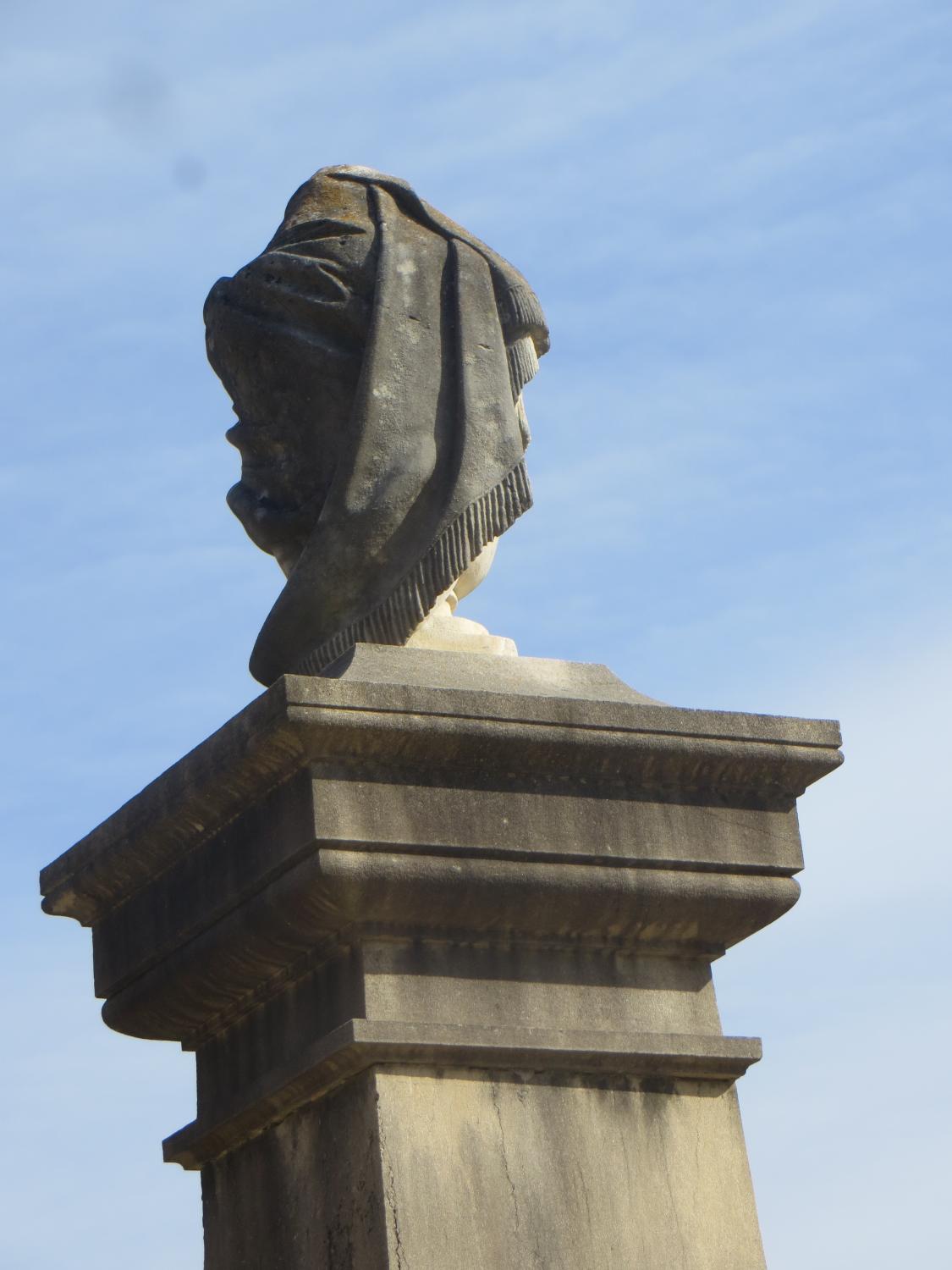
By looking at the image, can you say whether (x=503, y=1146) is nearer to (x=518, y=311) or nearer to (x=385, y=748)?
(x=385, y=748)

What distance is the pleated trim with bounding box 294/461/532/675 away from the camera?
4773mm

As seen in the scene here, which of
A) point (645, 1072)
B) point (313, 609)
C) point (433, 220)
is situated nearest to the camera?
point (645, 1072)

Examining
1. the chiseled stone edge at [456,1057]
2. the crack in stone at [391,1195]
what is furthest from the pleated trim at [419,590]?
the crack in stone at [391,1195]

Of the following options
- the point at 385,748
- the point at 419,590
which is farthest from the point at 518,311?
the point at 385,748

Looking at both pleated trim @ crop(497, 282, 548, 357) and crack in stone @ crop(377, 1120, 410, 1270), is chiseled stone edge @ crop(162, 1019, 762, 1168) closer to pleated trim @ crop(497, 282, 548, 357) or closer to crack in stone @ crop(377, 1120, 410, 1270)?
crack in stone @ crop(377, 1120, 410, 1270)

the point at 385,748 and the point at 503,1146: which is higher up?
the point at 385,748

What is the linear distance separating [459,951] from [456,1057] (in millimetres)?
223

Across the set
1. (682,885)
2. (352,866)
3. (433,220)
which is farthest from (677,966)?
(433,220)

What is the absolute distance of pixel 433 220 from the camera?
525cm

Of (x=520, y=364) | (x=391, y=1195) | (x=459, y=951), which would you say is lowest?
(x=391, y=1195)

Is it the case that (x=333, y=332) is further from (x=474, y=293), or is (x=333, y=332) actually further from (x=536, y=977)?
(x=536, y=977)

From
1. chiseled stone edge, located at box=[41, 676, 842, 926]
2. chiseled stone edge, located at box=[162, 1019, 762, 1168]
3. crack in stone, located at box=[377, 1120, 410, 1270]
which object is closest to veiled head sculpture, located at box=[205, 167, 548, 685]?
chiseled stone edge, located at box=[41, 676, 842, 926]

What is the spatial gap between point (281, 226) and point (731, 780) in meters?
1.69

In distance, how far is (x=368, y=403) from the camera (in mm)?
4844
